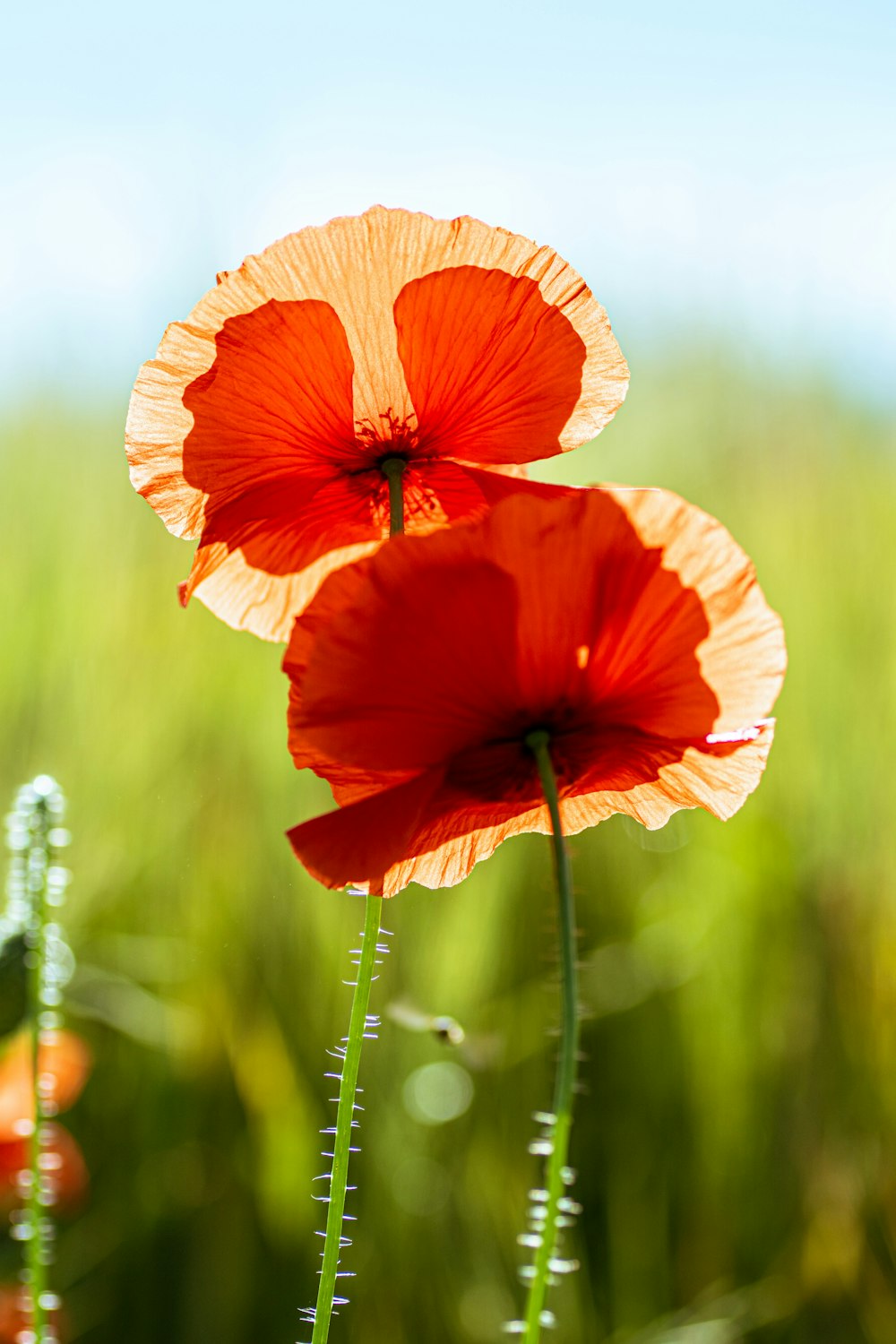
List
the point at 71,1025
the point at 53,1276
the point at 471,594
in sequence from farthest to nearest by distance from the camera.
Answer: the point at 71,1025, the point at 53,1276, the point at 471,594

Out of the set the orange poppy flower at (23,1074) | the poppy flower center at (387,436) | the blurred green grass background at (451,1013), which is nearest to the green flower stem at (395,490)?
the poppy flower center at (387,436)

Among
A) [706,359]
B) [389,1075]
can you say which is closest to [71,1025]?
[389,1075]

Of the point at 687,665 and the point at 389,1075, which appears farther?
the point at 389,1075

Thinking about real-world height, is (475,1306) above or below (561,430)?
below

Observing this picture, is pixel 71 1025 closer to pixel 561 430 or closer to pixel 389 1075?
pixel 389 1075

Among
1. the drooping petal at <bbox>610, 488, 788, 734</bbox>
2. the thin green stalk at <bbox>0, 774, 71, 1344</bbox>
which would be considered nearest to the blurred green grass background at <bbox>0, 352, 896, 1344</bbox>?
the thin green stalk at <bbox>0, 774, 71, 1344</bbox>

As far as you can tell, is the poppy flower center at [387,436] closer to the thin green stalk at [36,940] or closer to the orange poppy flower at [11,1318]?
the thin green stalk at [36,940]
